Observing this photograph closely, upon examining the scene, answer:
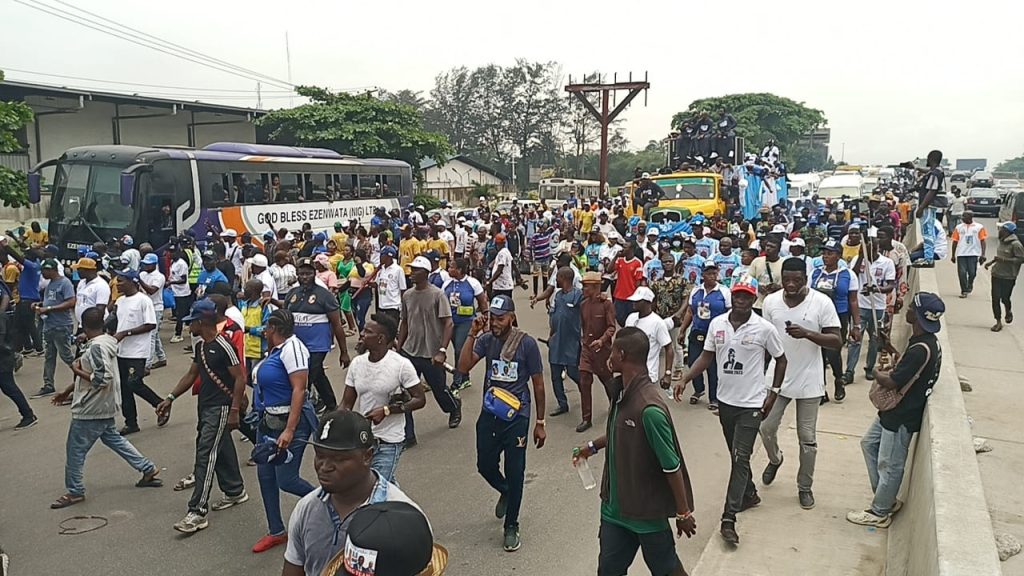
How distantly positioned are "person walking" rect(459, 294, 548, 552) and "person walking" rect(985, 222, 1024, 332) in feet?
31.6

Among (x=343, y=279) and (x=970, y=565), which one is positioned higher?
(x=343, y=279)

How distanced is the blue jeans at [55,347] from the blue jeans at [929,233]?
1391 centimetres

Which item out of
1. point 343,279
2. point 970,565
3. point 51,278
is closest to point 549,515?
point 970,565

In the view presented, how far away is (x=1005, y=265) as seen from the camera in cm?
1187

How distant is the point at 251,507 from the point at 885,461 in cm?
475

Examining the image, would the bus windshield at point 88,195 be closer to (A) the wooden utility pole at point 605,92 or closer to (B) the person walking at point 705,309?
(B) the person walking at point 705,309

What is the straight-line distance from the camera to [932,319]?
16.9 ft

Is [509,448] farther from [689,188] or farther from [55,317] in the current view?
[689,188]

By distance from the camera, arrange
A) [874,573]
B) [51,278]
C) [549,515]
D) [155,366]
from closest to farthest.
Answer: [874,573]
[549,515]
[51,278]
[155,366]

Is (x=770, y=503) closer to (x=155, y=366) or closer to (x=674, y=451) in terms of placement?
(x=674, y=451)

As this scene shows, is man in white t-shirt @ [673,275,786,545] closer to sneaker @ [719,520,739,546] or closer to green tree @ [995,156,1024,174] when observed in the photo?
sneaker @ [719,520,739,546]

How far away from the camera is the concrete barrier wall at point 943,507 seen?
3.47 meters

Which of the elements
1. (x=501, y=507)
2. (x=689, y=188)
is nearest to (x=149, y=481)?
(x=501, y=507)

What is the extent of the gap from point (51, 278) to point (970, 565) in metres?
9.67
